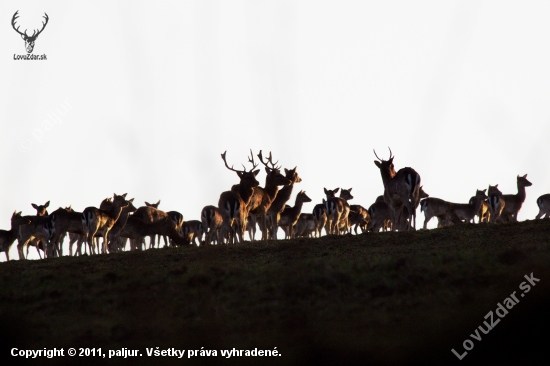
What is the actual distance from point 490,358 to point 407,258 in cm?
625

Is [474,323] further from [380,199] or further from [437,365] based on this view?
[380,199]

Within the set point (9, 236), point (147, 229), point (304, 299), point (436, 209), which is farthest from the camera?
point (436, 209)

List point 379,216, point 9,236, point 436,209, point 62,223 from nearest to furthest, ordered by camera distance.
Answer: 1. point 62,223
2. point 9,236
3. point 436,209
4. point 379,216

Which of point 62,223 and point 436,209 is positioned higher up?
point 436,209

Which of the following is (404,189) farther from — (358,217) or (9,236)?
(9,236)

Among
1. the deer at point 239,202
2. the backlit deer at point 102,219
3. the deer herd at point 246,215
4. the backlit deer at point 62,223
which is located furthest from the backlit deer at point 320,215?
the backlit deer at point 62,223

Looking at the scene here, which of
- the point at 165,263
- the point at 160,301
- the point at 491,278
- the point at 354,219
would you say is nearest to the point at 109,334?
the point at 160,301

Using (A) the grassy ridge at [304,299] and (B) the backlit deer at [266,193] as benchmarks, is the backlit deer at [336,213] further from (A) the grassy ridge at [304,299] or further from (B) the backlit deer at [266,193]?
(A) the grassy ridge at [304,299]

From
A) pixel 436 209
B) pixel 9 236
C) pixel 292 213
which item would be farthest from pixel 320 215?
pixel 9 236

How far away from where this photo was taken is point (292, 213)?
34.9m

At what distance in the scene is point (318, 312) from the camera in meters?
18.0

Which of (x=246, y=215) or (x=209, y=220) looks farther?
(x=209, y=220)

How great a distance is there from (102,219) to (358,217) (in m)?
12.6

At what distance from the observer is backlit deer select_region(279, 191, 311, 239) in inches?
1364
